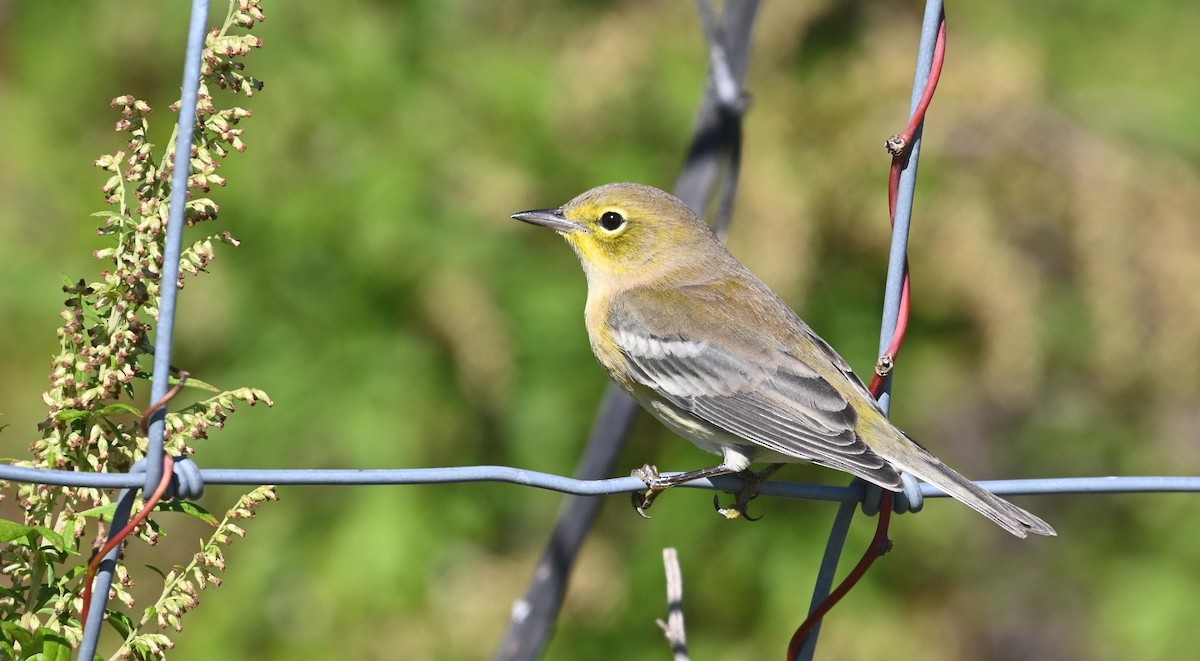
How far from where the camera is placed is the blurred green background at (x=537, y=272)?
4.47 metres

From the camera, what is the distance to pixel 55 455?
2070 mm

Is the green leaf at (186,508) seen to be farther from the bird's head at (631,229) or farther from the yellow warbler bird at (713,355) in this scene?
the bird's head at (631,229)

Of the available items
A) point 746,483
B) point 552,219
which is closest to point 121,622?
point 746,483

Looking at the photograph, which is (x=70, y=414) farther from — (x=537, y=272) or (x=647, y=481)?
(x=537, y=272)

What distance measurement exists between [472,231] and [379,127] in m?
0.56

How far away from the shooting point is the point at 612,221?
4180mm

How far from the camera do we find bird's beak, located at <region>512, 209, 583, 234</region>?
13.3ft

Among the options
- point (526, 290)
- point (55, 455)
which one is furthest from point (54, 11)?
point (55, 455)

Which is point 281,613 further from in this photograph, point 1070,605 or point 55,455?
point 1070,605

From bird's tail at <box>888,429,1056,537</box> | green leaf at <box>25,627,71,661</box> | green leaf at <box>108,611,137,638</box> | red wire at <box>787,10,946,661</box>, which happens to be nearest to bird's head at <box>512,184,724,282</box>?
bird's tail at <box>888,429,1056,537</box>

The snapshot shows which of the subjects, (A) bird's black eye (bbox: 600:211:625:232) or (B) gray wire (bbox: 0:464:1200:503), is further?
(A) bird's black eye (bbox: 600:211:625:232)

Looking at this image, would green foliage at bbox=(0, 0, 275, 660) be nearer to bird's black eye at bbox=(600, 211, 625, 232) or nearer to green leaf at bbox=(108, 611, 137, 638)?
green leaf at bbox=(108, 611, 137, 638)

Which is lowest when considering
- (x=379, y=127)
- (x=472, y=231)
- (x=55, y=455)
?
(x=55, y=455)

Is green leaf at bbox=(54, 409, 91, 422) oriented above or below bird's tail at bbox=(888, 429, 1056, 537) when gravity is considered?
below
